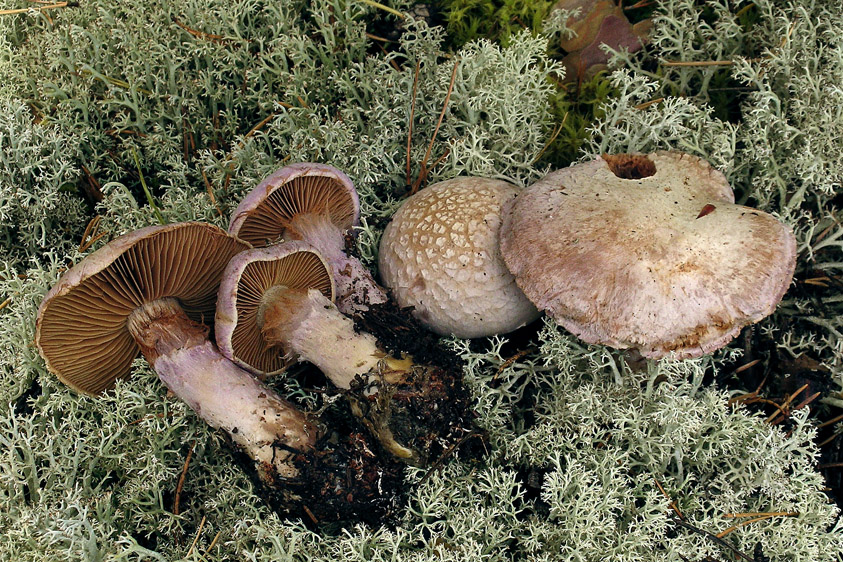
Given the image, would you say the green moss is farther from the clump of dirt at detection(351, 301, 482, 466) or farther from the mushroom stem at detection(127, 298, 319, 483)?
the mushroom stem at detection(127, 298, 319, 483)

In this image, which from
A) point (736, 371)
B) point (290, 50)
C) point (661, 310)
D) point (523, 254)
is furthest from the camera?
point (290, 50)

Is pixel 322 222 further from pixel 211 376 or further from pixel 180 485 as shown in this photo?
pixel 180 485

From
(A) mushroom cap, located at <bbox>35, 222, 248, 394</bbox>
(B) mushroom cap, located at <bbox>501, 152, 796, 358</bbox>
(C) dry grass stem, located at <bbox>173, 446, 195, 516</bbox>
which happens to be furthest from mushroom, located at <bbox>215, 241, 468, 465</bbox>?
(B) mushroom cap, located at <bbox>501, 152, 796, 358</bbox>

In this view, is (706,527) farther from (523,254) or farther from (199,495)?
(199,495)

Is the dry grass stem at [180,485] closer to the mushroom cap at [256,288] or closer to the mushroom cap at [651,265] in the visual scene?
the mushroom cap at [256,288]

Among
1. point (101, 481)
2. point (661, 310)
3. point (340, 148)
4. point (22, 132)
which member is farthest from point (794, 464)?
point (22, 132)
